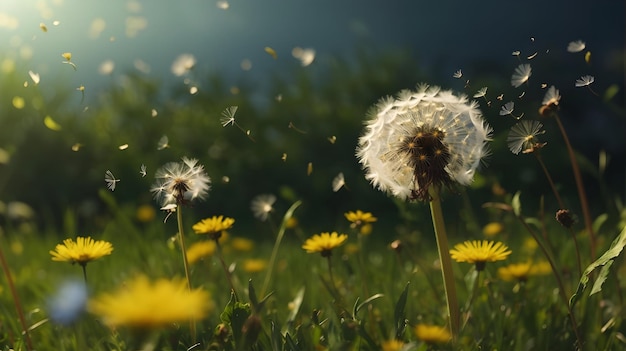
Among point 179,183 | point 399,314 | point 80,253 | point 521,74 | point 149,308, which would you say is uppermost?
point 521,74

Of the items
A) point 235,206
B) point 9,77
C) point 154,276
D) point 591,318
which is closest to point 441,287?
point 591,318

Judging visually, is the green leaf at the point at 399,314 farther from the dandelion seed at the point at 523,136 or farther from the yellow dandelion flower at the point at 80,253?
the yellow dandelion flower at the point at 80,253

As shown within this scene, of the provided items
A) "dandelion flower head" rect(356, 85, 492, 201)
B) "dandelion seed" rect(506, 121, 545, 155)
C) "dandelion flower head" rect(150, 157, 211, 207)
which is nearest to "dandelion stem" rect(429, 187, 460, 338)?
"dandelion flower head" rect(356, 85, 492, 201)

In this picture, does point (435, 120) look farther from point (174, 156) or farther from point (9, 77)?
point (9, 77)

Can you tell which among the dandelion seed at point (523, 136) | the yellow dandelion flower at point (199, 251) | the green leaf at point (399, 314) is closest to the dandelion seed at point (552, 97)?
the dandelion seed at point (523, 136)

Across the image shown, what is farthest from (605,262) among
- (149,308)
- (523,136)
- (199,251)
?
(199,251)

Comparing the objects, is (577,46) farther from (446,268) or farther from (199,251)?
(199,251)
